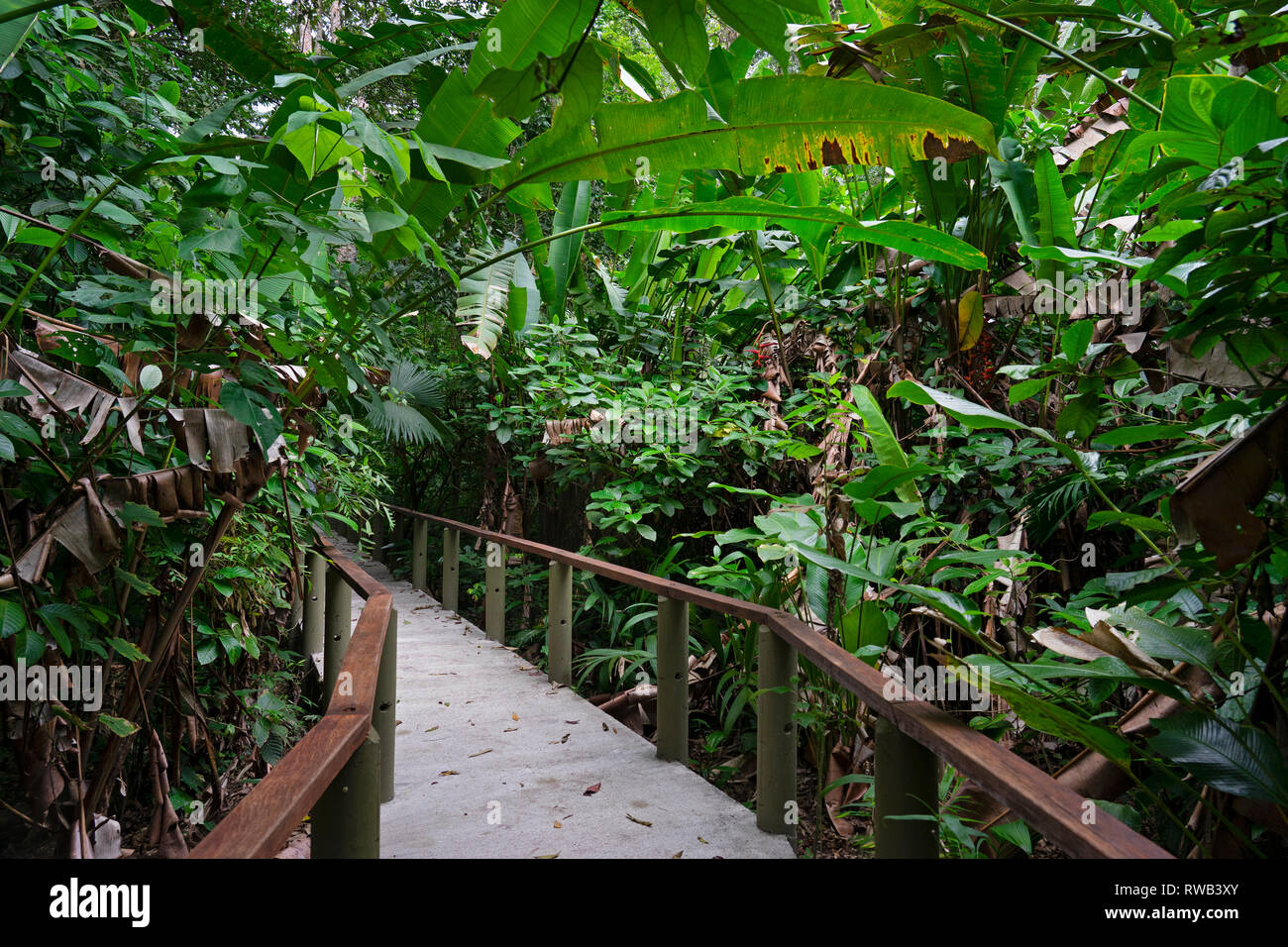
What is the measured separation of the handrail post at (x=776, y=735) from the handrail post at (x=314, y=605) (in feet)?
10.1

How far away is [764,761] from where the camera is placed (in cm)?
265

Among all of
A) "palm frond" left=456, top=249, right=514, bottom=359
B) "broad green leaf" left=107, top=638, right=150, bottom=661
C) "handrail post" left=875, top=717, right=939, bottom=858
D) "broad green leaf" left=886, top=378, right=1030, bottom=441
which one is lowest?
"handrail post" left=875, top=717, right=939, bottom=858

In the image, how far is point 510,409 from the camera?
625 centimetres

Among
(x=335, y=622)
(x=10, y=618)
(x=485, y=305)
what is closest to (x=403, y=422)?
(x=335, y=622)

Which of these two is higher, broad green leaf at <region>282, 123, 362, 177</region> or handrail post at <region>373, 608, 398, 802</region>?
broad green leaf at <region>282, 123, 362, 177</region>

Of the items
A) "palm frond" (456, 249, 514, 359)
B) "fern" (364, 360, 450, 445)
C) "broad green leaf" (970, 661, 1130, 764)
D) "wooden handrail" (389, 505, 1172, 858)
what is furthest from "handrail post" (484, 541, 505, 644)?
"broad green leaf" (970, 661, 1130, 764)

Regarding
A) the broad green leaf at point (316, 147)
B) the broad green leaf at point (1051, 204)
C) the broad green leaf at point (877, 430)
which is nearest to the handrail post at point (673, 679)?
the broad green leaf at point (877, 430)

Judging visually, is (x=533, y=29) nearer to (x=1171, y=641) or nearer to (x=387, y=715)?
(x=1171, y=641)

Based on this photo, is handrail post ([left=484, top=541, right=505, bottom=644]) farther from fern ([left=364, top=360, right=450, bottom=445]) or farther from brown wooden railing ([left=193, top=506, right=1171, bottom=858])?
brown wooden railing ([left=193, top=506, right=1171, bottom=858])

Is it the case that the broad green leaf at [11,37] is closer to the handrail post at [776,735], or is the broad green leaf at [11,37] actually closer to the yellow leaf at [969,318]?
the handrail post at [776,735]

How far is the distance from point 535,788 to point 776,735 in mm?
992

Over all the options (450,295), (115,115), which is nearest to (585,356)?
(450,295)

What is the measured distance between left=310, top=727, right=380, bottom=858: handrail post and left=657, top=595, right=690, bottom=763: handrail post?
1.86 m

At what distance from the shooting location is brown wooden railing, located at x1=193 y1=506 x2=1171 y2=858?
104 cm
